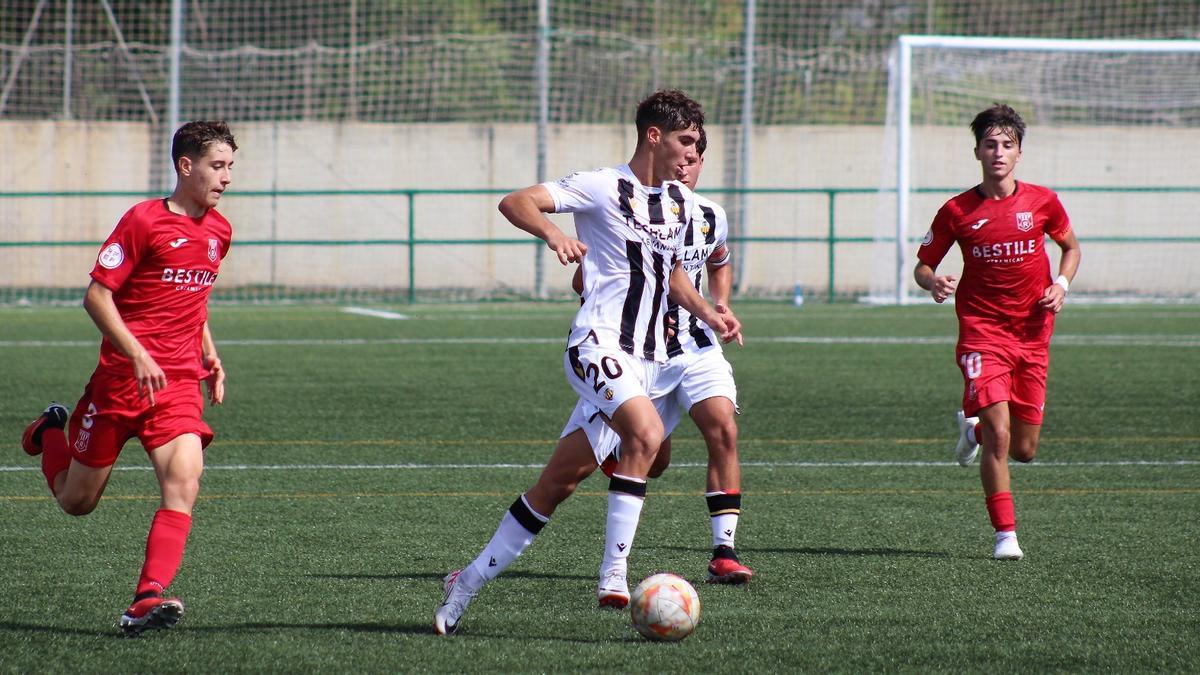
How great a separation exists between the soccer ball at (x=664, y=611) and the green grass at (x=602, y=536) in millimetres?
89

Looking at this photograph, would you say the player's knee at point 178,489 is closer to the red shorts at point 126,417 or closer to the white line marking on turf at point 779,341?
the red shorts at point 126,417

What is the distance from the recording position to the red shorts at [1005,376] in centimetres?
628

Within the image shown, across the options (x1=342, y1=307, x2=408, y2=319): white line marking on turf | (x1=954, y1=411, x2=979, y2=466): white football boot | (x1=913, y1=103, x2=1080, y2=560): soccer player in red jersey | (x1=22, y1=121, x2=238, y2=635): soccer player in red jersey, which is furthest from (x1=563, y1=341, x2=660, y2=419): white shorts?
(x1=342, y1=307, x2=408, y2=319): white line marking on turf

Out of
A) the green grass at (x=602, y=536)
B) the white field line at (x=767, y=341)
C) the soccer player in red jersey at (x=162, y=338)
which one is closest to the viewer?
the green grass at (x=602, y=536)

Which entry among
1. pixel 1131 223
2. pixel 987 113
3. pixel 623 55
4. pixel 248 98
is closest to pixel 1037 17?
pixel 1131 223

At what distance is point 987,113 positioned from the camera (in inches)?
248

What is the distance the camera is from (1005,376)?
249 inches

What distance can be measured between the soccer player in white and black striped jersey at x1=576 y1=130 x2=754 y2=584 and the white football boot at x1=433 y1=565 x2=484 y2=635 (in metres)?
0.75

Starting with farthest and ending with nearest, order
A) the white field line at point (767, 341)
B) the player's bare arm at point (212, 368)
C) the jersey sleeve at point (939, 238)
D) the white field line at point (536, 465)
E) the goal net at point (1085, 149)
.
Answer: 1. the goal net at point (1085, 149)
2. the white field line at point (767, 341)
3. the white field line at point (536, 465)
4. the jersey sleeve at point (939, 238)
5. the player's bare arm at point (212, 368)

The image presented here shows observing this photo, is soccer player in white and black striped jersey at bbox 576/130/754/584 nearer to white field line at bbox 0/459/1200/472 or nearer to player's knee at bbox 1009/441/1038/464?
player's knee at bbox 1009/441/1038/464

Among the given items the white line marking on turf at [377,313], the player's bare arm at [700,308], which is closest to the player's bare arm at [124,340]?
the player's bare arm at [700,308]

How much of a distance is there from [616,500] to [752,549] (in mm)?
1326

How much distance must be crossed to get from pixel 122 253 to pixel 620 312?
1658mm

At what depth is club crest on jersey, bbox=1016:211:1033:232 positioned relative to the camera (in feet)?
21.1
